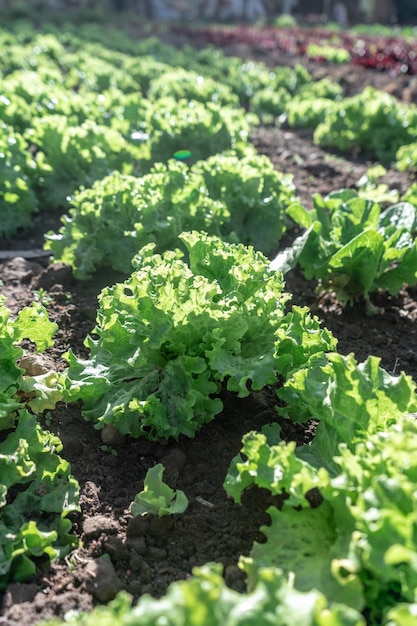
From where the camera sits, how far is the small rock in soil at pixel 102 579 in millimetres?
2777

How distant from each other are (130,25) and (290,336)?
86.2 feet

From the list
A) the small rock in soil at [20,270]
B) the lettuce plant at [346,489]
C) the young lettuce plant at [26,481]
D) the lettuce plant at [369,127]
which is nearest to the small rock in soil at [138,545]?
the young lettuce plant at [26,481]

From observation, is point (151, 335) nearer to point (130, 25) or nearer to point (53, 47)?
point (53, 47)

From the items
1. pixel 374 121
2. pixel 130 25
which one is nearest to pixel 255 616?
pixel 374 121

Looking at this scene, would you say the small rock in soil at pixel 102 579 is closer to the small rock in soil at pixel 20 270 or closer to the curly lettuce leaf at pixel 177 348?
the curly lettuce leaf at pixel 177 348

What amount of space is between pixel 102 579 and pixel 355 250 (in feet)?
8.99

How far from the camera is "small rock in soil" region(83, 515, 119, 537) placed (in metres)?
3.11

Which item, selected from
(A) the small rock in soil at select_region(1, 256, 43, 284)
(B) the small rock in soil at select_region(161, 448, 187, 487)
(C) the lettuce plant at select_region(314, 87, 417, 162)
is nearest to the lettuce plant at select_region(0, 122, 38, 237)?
(A) the small rock in soil at select_region(1, 256, 43, 284)

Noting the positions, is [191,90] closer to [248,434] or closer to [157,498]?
[157,498]

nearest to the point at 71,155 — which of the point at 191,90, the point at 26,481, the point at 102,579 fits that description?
the point at 191,90

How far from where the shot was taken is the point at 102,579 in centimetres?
281

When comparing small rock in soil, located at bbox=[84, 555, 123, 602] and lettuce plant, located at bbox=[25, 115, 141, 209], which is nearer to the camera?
small rock in soil, located at bbox=[84, 555, 123, 602]

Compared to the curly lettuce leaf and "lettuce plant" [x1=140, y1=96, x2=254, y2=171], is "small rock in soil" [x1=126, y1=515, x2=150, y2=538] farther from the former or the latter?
"lettuce plant" [x1=140, y1=96, x2=254, y2=171]

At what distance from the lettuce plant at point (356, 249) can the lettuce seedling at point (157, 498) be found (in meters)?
2.04
